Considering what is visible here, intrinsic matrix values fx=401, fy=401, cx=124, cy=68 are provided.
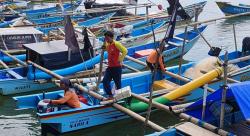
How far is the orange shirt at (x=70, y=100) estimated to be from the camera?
1062 cm

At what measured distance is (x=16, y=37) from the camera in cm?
1708

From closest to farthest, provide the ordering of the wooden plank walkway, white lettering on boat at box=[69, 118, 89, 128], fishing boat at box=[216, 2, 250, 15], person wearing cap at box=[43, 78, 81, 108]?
the wooden plank walkway, person wearing cap at box=[43, 78, 81, 108], white lettering on boat at box=[69, 118, 89, 128], fishing boat at box=[216, 2, 250, 15]

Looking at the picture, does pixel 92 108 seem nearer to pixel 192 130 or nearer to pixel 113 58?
pixel 113 58

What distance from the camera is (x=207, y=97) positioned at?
909 centimetres

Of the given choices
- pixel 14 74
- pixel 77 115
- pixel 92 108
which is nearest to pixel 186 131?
pixel 92 108

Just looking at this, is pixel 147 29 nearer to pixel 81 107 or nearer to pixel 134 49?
pixel 134 49

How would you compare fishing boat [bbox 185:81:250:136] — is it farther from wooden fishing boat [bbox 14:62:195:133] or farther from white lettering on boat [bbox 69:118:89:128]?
white lettering on boat [bbox 69:118:89:128]

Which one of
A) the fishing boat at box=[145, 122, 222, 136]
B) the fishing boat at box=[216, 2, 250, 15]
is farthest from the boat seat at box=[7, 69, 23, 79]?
the fishing boat at box=[216, 2, 250, 15]

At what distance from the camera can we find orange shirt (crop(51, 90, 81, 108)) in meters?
10.6

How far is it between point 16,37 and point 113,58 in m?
7.45

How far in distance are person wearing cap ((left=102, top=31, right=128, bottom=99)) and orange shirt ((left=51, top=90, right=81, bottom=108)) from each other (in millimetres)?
941

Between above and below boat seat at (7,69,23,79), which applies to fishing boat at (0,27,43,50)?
above

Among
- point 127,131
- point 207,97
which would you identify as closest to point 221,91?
point 207,97

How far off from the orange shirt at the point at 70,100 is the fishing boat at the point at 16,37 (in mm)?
7002
